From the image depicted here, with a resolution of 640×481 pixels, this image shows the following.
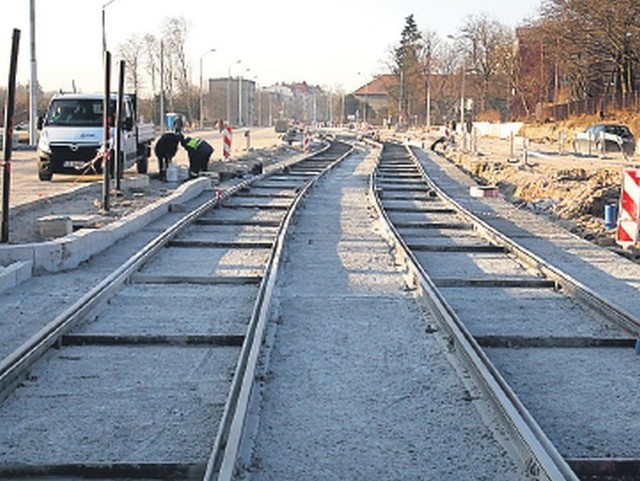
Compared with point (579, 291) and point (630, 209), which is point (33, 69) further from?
point (579, 291)

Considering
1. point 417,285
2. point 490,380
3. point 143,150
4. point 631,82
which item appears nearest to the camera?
point 490,380

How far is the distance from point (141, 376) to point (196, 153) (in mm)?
18914

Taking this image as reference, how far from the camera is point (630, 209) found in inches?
516

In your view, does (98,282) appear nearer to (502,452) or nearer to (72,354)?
(72,354)

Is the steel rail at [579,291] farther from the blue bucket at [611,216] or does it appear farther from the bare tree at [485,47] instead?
the bare tree at [485,47]

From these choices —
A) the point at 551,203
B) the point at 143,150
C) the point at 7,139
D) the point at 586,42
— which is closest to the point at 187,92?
the point at 586,42

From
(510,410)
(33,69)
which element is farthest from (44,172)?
(510,410)

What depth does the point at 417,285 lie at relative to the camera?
31.0ft

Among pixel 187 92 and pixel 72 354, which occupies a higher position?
pixel 187 92

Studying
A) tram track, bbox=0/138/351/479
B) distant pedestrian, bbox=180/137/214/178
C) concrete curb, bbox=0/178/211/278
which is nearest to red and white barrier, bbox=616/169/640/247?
tram track, bbox=0/138/351/479

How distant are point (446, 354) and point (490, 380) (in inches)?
43.1

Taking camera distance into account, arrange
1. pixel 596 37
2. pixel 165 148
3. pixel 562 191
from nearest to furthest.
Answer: pixel 562 191
pixel 165 148
pixel 596 37

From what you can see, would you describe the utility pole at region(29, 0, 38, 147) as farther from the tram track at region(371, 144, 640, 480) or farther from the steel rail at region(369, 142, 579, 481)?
the steel rail at region(369, 142, 579, 481)

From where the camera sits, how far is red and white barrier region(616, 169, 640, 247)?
13.1m
